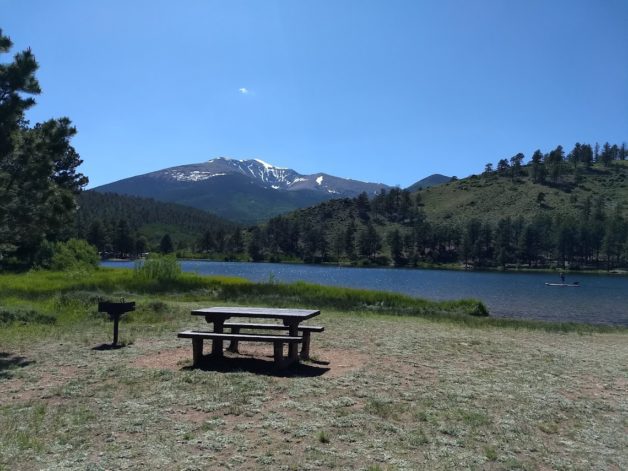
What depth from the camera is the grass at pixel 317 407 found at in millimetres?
6676

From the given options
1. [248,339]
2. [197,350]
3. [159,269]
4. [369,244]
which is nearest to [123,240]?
[369,244]

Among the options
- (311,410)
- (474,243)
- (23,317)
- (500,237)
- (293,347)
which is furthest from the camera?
(474,243)

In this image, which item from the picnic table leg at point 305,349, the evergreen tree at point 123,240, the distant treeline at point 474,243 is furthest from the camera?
the evergreen tree at point 123,240

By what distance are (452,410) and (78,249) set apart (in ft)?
150

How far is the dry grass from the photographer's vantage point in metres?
6.65

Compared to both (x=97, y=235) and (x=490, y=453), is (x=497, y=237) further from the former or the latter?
(x=490, y=453)

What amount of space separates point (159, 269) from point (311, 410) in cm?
3381

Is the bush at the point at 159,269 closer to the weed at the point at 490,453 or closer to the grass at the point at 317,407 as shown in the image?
the grass at the point at 317,407

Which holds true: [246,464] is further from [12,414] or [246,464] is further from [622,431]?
[622,431]

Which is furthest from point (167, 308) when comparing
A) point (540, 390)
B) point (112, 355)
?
point (540, 390)

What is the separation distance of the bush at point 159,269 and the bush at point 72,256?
7094 mm

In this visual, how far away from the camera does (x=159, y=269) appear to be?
132ft

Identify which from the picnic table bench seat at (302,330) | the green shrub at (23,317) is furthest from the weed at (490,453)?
the green shrub at (23,317)

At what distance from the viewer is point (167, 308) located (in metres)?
22.3
